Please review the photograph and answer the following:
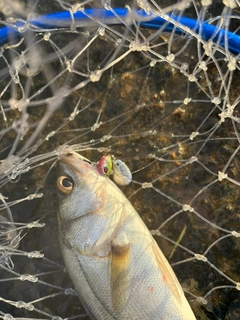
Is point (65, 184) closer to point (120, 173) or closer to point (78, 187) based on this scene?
point (78, 187)

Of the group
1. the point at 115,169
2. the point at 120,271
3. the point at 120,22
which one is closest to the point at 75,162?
the point at 115,169

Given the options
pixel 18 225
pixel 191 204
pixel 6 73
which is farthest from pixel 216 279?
pixel 6 73

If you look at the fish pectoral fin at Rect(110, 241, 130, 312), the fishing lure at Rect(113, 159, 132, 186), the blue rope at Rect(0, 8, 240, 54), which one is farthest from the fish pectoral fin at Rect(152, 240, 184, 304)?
the blue rope at Rect(0, 8, 240, 54)

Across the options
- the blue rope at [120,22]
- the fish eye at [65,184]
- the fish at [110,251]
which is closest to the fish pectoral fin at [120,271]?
the fish at [110,251]

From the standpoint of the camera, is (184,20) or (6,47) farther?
(6,47)

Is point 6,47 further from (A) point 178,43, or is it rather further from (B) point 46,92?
(A) point 178,43

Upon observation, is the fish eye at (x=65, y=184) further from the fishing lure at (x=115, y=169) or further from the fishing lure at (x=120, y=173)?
the fishing lure at (x=120, y=173)

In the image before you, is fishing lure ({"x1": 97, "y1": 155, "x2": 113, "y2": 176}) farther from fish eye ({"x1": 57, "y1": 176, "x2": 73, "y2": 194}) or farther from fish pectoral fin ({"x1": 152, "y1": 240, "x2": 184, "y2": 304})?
fish pectoral fin ({"x1": 152, "y1": 240, "x2": 184, "y2": 304})
